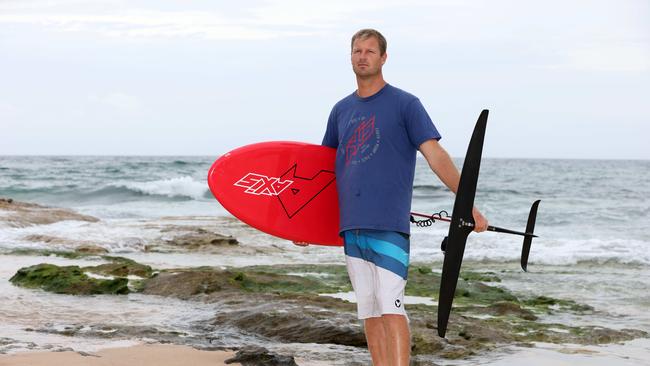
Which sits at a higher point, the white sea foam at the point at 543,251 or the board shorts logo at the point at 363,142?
the board shorts logo at the point at 363,142

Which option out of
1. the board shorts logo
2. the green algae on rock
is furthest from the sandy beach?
the green algae on rock

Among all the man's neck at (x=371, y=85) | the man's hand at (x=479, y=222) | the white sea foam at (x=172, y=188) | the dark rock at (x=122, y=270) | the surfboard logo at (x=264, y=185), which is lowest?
the white sea foam at (x=172, y=188)

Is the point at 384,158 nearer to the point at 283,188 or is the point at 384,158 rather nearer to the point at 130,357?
the point at 283,188

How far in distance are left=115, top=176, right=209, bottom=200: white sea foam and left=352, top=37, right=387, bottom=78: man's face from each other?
93.7 feet

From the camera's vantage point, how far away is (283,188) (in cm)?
435

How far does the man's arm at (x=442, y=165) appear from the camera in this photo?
3.47 m

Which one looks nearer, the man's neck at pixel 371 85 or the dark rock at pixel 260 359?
the man's neck at pixel 371 85

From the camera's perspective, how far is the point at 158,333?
17.3 feet

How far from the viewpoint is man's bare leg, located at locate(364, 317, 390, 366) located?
356 centimetres

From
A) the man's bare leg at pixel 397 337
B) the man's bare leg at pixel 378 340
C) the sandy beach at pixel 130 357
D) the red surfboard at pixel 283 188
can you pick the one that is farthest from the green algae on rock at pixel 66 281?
the man's bare leg at pixel 397 337

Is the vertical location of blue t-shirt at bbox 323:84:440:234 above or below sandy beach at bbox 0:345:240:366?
above

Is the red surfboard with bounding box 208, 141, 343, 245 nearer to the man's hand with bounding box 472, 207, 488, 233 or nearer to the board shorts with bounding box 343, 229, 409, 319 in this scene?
the board shorts with bounding box 343, 229, 409, 319

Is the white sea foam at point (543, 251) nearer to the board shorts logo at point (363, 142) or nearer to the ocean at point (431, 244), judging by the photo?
the ocean at point (431, 244)

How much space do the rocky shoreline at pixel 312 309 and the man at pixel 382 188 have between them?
5.06ft
